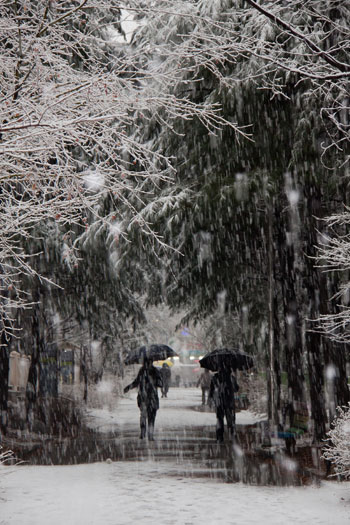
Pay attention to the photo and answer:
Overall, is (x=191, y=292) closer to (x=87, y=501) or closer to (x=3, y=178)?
(x=87, y=501)

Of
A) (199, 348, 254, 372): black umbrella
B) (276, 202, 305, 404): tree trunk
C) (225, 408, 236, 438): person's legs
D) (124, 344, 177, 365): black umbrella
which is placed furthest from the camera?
(199, 348, 254, 372): black umbrella

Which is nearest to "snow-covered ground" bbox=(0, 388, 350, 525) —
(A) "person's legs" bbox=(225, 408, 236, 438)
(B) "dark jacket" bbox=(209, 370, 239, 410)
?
(B) "dark jacket" bbox=(209, 370, 239, 410)

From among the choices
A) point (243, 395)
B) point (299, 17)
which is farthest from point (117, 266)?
point (243, 395)

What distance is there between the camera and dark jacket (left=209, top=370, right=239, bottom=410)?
1470 cm

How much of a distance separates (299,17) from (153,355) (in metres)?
8.83

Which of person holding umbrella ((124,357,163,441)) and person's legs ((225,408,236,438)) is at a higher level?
person holding umbrella ((124,357,163,441))

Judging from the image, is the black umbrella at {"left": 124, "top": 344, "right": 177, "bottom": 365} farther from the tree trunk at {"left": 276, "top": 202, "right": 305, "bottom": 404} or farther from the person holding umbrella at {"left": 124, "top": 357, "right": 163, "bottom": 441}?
the tree trunk at {"left": 276, "top": 202, "right": 305, "bottom": 404}

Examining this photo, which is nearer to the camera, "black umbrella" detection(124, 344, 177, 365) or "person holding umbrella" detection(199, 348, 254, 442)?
"person holding umbrella" detection(199, 348, 254, 442)

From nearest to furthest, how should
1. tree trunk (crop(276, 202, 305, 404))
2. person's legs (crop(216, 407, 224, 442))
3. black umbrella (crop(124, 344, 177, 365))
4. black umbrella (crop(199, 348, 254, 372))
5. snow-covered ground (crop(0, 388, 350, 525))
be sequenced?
snow-covered ground (crop(0, 388, 350, 525))
person's legs (crop(216, 407, 224, 442))
tree trunk (crop(276, 202, 305, 404))
black umbrella (crop(124, 344, 177, 365))
black umbrella (crop(199, 348, 254, 372))

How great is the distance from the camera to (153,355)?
50.8ft

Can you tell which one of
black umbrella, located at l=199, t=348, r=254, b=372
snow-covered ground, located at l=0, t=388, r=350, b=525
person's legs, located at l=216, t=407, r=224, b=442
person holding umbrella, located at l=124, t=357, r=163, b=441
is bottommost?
snow-covered ground, located at l=0, t=388, r=350, b=525

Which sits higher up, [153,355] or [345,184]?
[345,184]

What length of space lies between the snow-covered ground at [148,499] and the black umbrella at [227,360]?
5396mm

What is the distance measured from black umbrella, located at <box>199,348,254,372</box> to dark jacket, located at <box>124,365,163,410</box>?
5.77 feet
